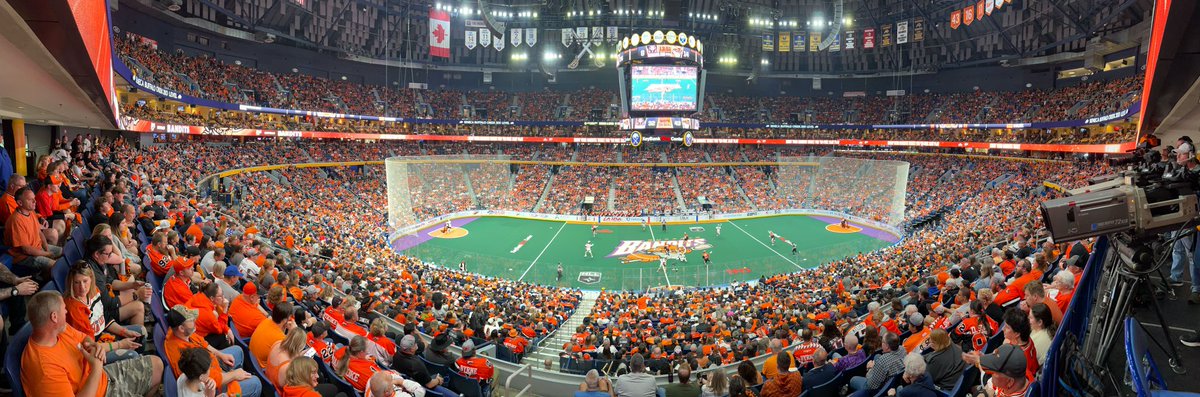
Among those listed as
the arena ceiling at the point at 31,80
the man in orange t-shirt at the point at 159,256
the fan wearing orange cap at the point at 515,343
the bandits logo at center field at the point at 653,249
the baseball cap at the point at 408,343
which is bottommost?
the bandits logo at center field at the point at 653,249

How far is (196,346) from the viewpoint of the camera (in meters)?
4.72

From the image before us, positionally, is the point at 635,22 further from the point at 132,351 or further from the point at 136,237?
the point at 132,351

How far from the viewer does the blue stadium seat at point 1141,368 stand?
343 cm

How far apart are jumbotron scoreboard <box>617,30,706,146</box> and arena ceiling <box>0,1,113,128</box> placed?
104ft

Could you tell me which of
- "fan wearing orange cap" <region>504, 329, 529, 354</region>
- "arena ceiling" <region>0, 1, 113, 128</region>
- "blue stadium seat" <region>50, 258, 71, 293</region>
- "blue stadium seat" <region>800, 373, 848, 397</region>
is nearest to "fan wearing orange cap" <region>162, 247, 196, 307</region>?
"blue stadium seat" <region>50, 258, 71, 293</region>

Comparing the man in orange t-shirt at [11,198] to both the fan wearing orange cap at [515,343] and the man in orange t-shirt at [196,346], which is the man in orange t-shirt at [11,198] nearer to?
the man in orange t-shirt at [196,346]

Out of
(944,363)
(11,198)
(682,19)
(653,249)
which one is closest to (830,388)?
(944,363)

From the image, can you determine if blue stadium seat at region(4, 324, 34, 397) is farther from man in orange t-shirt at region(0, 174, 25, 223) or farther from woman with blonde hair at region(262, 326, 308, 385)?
man in orange t-shirt at region(0, 174, 25, 223)

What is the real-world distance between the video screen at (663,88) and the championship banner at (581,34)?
29.7 feet

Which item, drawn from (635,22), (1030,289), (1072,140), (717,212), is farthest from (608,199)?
(1030,289)

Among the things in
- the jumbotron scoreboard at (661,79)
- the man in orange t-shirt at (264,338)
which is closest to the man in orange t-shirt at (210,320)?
the man in orange t-shirt at (264,338)

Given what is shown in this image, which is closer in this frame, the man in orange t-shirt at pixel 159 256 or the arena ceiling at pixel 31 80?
the arena ceiling at pixel 31 80

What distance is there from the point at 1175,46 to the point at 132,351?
11.9 metres

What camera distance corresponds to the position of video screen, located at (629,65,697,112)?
40125 millimetres
